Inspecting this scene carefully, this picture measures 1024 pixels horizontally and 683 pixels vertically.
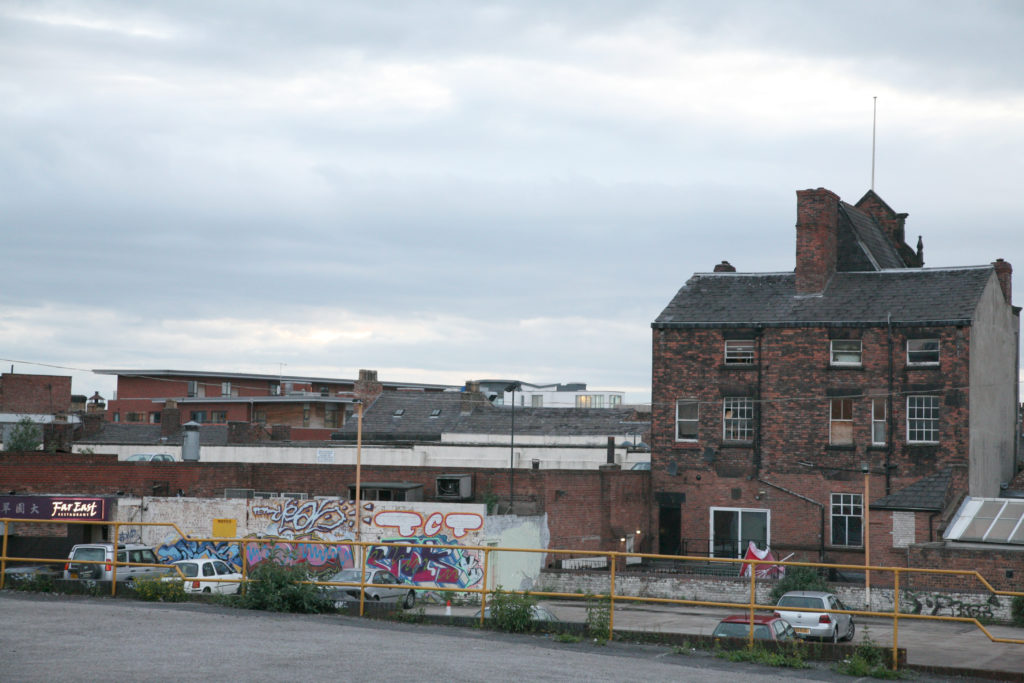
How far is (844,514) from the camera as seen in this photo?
43875mm

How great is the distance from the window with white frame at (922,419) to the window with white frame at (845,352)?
2.67 metres

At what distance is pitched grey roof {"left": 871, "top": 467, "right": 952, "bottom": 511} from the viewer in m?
40.5

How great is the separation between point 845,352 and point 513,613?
28.9m

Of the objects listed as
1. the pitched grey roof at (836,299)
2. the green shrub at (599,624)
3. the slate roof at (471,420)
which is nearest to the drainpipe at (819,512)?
A: the pitched grey roof at (836,299)

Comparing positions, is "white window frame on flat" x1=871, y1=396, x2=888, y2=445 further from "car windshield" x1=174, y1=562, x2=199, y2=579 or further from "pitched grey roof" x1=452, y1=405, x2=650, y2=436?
"car windshield" x1=174, y1=562, x2=199, y2=579

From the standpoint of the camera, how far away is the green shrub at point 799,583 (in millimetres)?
37875

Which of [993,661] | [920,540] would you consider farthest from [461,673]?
[920,540]

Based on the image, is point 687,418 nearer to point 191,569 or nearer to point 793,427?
point 793,427

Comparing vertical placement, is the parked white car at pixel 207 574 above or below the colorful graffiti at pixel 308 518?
below

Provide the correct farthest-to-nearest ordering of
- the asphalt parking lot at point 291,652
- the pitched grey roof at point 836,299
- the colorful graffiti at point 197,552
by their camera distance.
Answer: the pitched grey roof at point 836,299
the colorful graffiti at point 197,552
the asphalt parking lot at point 291,652

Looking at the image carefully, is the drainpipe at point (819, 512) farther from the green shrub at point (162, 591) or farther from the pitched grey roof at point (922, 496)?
the green shrub at point (162, 591)

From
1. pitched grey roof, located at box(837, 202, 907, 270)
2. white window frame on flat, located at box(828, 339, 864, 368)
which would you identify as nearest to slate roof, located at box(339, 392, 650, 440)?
pitched grey roof, located at box(837, 202, 907, 270)

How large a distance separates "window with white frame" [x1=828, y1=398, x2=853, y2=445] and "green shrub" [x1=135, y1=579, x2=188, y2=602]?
29707 mm

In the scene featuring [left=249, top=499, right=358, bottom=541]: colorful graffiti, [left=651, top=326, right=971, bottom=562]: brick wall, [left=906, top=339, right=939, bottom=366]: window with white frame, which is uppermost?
[left=906, top=339, right=939, bottom=366]: window with white frame
